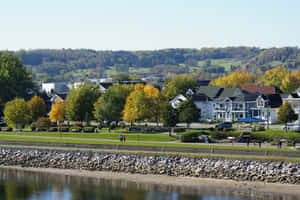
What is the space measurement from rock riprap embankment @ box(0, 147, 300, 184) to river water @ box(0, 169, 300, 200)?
3.40 meters

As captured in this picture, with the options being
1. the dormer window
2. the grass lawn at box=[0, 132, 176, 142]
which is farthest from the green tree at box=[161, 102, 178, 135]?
the dormer window

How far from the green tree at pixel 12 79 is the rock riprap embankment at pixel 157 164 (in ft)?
208

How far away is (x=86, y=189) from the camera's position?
50.8m

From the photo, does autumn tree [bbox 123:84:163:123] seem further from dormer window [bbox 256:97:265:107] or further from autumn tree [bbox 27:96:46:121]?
dormer window [bbox 256:97:265:107]

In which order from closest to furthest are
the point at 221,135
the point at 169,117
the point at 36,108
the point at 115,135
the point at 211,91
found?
the point at 221,135 < the point at 115,135 < the point at 169,117 < the point at 36,108 < the point at 211,91

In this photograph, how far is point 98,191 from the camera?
163 ft

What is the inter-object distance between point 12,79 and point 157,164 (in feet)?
271

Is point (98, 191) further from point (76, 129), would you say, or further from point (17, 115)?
point (17, 115)

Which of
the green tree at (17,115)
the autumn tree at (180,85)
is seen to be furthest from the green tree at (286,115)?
the autumn tree at (180,85)

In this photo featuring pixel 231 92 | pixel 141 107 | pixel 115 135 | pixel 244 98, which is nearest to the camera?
pixel 115 135

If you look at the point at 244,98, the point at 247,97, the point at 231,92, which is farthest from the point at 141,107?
the point at 231,92

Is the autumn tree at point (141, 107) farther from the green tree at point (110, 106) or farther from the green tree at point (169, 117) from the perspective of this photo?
the green tree at point (169, 117)

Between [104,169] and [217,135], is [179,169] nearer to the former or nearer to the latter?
[104,169]

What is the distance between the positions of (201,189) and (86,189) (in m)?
10.6
